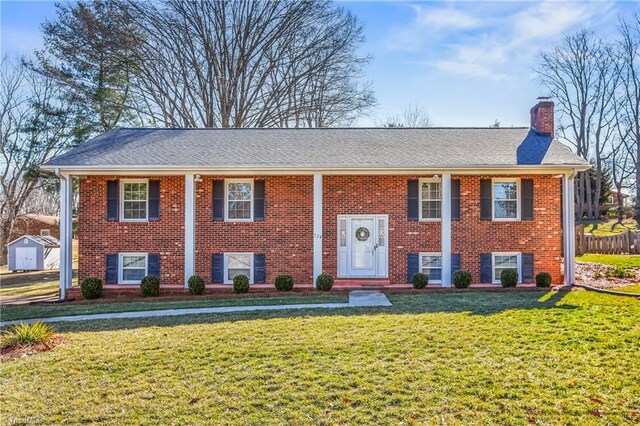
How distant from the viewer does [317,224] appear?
514 inches

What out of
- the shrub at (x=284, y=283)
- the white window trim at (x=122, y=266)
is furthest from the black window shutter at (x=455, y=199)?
the white window trim at (x=122, y=266)

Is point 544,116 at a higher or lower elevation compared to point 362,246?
higher

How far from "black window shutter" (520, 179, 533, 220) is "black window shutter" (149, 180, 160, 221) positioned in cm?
1117

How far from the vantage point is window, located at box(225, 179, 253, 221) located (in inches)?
530

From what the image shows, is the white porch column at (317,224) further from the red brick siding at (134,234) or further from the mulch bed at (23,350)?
the mulch bed at (23,350)

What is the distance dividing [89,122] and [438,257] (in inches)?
812

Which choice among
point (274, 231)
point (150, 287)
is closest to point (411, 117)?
point (274, 231)

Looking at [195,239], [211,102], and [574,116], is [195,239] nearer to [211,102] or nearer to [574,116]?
[211,102]

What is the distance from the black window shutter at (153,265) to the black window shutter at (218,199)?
7.10ft

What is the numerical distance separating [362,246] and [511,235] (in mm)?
4541

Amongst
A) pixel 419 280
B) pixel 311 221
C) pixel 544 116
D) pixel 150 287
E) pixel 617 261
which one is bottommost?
pixel 150 287

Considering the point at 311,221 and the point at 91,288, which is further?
the point at 311,221

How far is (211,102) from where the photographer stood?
27.0m

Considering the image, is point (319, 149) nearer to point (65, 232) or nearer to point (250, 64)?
point (65, 232)
